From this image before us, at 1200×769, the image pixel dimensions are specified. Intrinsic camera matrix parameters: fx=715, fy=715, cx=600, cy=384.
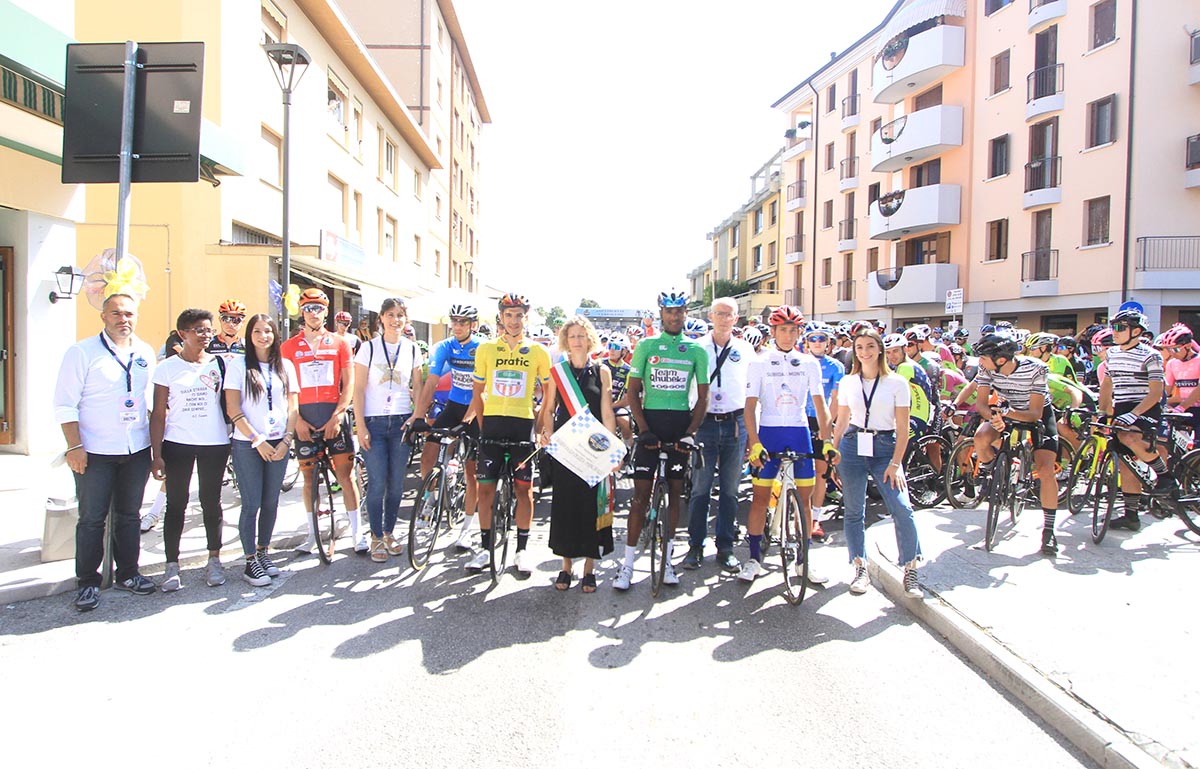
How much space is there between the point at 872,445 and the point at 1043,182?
82.9ft

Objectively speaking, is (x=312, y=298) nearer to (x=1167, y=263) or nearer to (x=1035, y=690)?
(x=1035, y=690)

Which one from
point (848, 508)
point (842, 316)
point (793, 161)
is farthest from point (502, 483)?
point (793, 161)

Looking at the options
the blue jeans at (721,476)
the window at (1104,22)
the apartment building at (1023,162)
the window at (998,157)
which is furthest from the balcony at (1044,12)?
the blue jeans at (721,476)

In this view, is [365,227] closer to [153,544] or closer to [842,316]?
[153,544]

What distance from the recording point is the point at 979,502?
26.1 ft

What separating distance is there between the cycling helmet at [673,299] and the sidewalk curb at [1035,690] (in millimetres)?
2637

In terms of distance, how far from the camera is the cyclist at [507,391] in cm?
555

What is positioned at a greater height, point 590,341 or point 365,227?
point 365,227

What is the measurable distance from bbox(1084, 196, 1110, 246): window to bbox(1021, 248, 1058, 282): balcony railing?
3.76ft

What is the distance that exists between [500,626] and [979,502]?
5.90 m

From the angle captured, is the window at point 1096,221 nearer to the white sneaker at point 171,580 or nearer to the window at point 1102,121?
the window at point 1102,121

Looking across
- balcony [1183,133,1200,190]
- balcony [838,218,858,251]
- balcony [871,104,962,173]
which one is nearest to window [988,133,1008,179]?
balcony [871,104,962,173]

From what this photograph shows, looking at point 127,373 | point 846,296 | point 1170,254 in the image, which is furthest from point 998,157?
point 127,373

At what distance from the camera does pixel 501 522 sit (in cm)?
561
